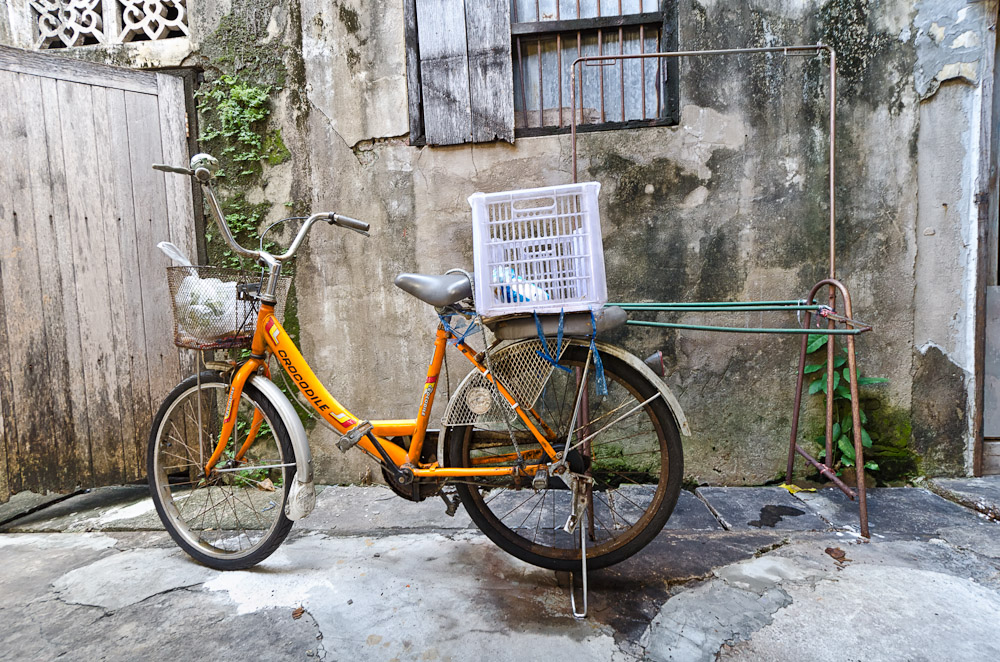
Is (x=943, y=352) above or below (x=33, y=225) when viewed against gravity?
below

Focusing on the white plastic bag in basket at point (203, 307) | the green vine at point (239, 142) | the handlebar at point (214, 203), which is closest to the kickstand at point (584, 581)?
the handlebar at point (214, 203)

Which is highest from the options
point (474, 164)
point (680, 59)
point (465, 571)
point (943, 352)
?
point (680, 59)

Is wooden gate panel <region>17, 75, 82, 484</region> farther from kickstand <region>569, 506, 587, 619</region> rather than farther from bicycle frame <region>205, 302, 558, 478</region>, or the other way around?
kickstand <region>569, 506, 587, 619</region>

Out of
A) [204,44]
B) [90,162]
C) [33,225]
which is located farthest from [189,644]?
[204,44]

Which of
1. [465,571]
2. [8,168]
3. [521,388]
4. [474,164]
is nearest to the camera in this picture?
[521,388]

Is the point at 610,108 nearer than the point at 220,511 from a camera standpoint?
No

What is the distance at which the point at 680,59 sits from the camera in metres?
2.84

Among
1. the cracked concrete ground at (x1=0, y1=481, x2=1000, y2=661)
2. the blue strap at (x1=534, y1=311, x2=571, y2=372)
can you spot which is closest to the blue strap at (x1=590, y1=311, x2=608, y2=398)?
the blue strap at (x1=534, y1=311, x2=571, y2=372)

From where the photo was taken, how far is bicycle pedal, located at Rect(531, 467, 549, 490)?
194 centimetres

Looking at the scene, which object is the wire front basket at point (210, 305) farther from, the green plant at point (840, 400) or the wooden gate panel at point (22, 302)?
the green plant at point (840, 400)

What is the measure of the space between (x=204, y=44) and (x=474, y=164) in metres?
1.80

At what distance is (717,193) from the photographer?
2.89 meters

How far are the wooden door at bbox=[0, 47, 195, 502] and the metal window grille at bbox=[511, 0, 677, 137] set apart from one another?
2.10m

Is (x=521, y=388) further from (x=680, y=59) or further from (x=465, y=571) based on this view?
(x=680, y=59)
